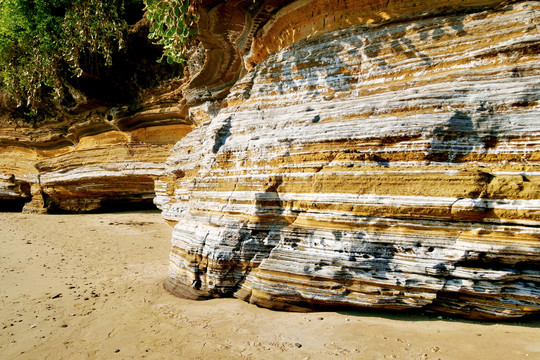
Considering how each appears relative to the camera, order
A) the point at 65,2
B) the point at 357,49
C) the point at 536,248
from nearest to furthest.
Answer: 1. the point at 536,248
2. the point at 357,49
3. the point at 65,2

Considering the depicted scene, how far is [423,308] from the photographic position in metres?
3.01

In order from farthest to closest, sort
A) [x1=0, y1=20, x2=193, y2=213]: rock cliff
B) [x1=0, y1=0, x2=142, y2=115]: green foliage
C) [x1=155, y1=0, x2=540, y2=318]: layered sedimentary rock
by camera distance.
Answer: [x1=0, y1=20, x2=193, y2=213]: rock cliff
[x1=0, y1=0, x2=142, y2=115]: green foliage
[x1=155, y1=0, x2=540, y2=318]: layered sedimentary rock

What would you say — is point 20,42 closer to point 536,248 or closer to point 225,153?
point 225,153

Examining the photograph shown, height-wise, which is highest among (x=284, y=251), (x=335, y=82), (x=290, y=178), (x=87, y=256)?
(x=335, y=82)

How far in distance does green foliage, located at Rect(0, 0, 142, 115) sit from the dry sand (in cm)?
715

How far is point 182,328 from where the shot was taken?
10.6ft

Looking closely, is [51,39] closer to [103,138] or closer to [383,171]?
[103,138]

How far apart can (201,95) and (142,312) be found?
6.16m

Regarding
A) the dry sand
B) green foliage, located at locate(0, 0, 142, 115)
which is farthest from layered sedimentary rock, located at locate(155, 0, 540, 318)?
green foliage, located at locate(0, 0, 142, 115)

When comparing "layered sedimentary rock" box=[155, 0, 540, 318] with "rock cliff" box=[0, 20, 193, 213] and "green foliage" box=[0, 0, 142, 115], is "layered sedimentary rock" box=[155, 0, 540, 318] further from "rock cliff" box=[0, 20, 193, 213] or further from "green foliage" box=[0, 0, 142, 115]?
"green foliage" box=[0, 0, 142, 115]

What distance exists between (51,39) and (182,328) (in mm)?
11238

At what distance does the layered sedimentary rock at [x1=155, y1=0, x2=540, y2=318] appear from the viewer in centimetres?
280

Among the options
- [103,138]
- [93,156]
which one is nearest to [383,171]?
[93,156]

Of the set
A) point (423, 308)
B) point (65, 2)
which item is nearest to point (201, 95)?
point (65, 2)
